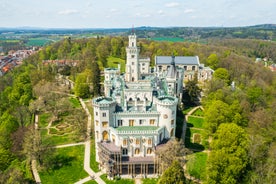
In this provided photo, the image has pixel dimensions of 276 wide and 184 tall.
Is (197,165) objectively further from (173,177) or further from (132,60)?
(132,60)

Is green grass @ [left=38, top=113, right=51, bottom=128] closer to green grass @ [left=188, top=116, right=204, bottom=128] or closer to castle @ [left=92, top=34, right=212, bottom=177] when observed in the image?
castle @ [left=92, top=34, right=212, bottom=177]

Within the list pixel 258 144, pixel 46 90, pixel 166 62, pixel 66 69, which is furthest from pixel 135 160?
pixel 66 69

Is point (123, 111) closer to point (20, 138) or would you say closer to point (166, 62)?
point (20, 138)

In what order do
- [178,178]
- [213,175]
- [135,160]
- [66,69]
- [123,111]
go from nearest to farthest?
[178,178]
[213,175]
[135,160]
[123,111]
[66,69]

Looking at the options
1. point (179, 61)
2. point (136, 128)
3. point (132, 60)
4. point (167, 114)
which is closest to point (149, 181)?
point (136, 128)

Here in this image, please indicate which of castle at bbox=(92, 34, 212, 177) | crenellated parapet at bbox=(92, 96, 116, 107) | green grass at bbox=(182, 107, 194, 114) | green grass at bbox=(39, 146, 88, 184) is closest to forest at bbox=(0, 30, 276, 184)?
green grass at bbox=(39, 146, 88, 184)

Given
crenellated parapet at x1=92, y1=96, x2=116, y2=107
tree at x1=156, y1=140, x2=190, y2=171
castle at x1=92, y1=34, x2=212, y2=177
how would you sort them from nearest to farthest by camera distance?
tree at x1=156, y1=140, x2=190, y2=171 → castle at x1=92, y1=34, x2=212, y2=177 → crenellated parapet at x1=92, y1=96, x2=116, y2=107
